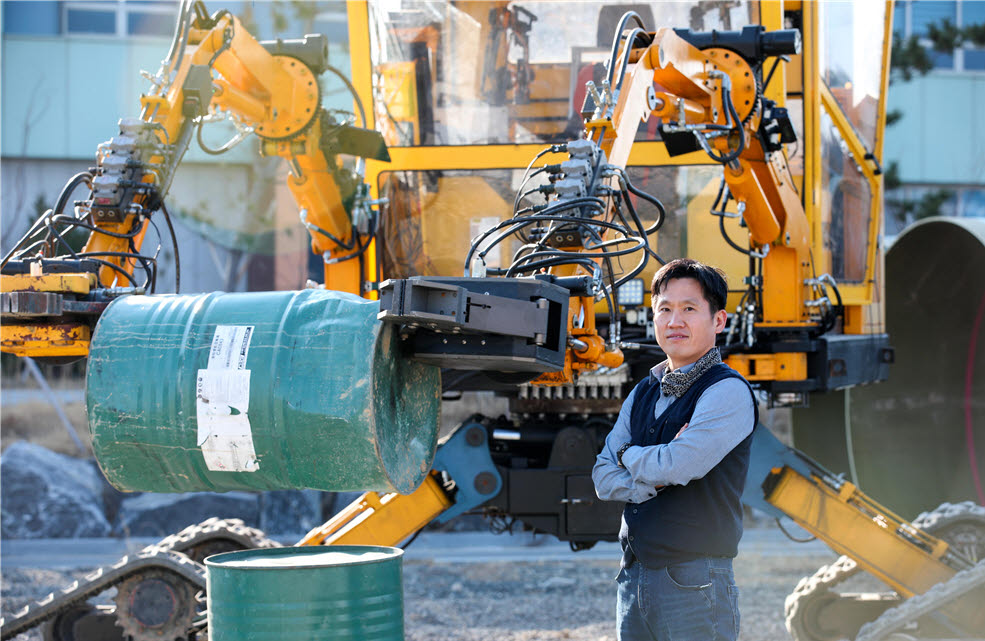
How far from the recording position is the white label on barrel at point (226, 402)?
3.79m

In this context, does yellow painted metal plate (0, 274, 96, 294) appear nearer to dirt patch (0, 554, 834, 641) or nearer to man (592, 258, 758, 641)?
man (592, 258, 758, 641)

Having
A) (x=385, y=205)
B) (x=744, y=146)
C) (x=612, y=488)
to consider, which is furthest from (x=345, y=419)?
(x=385, y=205)

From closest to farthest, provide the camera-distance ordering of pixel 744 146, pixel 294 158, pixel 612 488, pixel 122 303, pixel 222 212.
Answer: pixel 612 488 → pixel 122 303 → pixel 744 146 → pixel 294 158 → pixel 222 212

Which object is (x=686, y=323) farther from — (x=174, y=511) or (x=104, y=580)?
(x=174, y=511)

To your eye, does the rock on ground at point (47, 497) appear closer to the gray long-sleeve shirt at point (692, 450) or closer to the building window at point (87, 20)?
the building window at point (87, 20)

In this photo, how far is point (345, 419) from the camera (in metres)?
3.73

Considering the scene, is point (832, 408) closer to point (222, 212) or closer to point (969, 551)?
point (969, 551)

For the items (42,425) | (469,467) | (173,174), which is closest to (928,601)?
(469,467)

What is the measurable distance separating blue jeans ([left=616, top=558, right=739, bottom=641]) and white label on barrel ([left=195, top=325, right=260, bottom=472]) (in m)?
1.28

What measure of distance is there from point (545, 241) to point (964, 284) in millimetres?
5706

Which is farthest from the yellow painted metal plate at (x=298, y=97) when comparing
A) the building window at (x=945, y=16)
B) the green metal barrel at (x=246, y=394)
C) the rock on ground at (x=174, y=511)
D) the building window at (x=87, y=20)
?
the building window at (x=945, y=16)

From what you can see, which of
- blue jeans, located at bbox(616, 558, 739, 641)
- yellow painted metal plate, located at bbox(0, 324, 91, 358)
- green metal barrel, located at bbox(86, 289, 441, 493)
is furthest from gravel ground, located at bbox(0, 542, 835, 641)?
blue jeans, located at bbox(616, 558, 739, 641)

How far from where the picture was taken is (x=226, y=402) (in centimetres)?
379

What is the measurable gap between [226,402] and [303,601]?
2.32 feet
